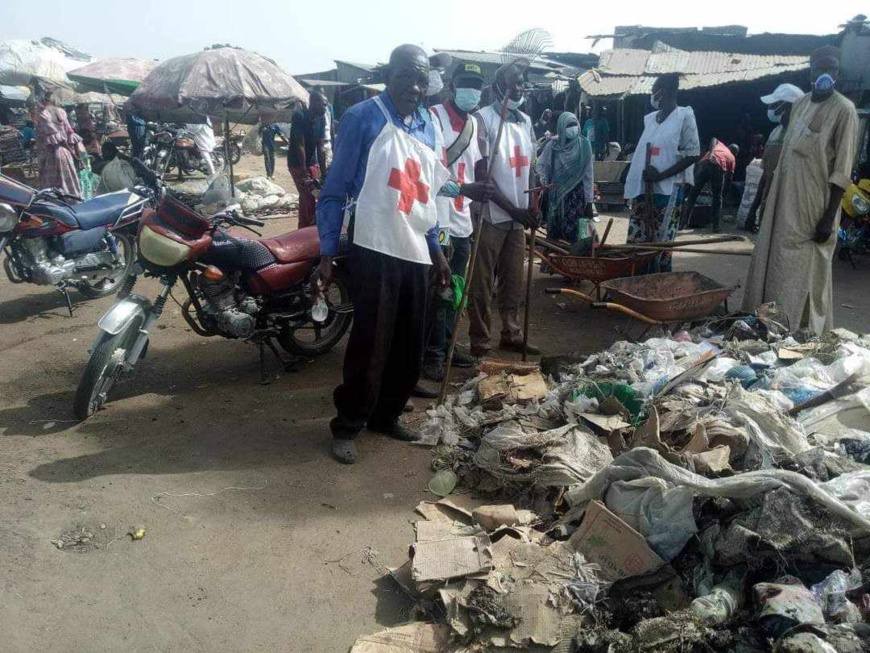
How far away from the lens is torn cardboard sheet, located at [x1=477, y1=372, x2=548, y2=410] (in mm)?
4105

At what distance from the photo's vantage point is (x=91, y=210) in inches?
234

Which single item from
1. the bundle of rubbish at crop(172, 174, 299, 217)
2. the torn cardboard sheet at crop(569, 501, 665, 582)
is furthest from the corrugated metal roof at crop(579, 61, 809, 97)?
the torn cardboard sheet at crop(569, 501, 665, 582)

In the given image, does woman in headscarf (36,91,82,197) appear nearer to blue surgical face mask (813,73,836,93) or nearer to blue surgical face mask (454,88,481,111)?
blue surgical face mask (454,88,481,111)

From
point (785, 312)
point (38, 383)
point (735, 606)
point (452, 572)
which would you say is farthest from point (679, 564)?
point (38, 383)

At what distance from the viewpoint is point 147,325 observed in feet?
13.7

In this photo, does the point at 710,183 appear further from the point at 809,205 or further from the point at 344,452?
the point at 344,452

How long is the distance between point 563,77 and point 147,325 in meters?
14.3

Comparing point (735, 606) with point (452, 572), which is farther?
point (452, 572)

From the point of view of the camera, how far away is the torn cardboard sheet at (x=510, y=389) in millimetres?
4105

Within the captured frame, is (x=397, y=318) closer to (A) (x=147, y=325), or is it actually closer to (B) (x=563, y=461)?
(B) (x=563, y=461)

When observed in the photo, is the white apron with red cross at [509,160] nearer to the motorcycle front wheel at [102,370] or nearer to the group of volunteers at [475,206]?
the group of volunteers at [475,206]

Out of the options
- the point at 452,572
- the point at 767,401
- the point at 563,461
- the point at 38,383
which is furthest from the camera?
the point at 38,383

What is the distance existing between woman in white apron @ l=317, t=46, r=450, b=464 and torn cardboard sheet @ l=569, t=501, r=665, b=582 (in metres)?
1.33

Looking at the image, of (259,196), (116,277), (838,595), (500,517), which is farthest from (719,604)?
(259,196)
